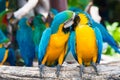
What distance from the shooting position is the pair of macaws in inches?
83.3

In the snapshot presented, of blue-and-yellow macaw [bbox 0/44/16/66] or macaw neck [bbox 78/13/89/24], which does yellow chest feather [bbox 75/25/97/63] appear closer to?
macaw neck [bbox 78/13/89/24]

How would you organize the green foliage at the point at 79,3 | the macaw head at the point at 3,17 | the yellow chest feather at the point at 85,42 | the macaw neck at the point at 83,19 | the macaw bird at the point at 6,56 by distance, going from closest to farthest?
the yellow chest feather at the point at 85,42
the macaw neck at the point at 83,19
the macaw bird at the point at 6,56
the macaw head at the point at 3,17
the green foliage at the point at 79,3

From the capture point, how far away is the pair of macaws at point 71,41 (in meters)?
2.12

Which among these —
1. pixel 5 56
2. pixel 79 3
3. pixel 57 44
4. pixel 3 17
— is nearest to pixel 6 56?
pixel 5 56

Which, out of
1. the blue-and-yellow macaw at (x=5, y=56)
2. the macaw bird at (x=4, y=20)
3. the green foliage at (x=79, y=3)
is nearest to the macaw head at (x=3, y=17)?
the macaw bird at (x=4, y=20)

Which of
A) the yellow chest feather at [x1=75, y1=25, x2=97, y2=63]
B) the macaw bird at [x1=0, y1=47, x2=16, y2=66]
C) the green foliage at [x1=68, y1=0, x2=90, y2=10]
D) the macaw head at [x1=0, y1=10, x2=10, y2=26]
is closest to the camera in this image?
the yellow chest feather at [x1=75, y1=25, x2=97, y2=63]

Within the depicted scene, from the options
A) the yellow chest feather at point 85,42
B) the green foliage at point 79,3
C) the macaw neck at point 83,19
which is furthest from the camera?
the green foliage at point 79,3

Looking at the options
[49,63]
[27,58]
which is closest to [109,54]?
[27,58]

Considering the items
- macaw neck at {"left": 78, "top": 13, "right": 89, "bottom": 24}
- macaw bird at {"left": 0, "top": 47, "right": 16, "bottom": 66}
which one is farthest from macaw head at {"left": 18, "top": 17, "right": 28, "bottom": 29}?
macaw neck at {"left": 78, "top": 13, "right": 89, "bottom": 24}

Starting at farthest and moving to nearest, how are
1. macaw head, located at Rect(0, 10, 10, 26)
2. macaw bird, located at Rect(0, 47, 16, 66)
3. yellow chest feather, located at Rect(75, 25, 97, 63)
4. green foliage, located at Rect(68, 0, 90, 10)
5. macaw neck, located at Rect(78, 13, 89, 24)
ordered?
green foliage, located at Rect(68, 0, 90, 10), macaw head, located at Rect(0, 10, 10, 26), macaw bird, located at Rect(0, 47, 16, 66), macaw neck, located at Rect(78, 13, 89, 24), yellow chest feather, located at Rect(75, 25, 97, 63)

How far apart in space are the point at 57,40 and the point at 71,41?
8 centimetres

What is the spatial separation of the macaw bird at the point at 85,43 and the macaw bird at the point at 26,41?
1.83ft

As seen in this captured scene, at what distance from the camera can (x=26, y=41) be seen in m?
2.65

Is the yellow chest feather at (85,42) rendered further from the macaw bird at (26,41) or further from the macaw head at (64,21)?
the macaw bird at (26,41)
